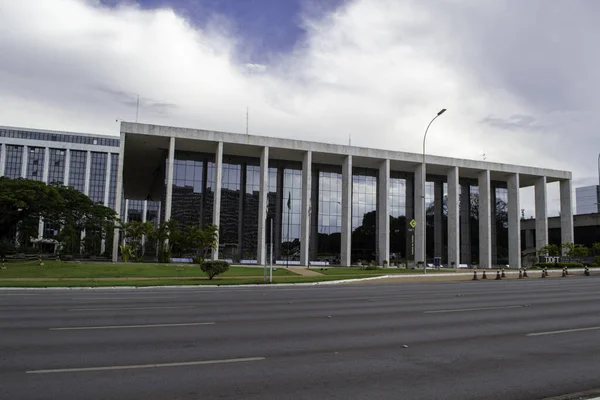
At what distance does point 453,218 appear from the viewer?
6556 centimetres

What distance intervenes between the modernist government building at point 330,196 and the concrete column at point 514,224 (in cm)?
15

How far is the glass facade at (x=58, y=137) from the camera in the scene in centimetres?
11681

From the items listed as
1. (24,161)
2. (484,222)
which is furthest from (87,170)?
(484,222)

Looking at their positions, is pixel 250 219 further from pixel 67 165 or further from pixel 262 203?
pixel 67 165

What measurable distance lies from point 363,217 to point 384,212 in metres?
4.48

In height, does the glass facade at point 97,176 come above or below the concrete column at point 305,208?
above

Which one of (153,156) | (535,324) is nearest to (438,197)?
(153,156)

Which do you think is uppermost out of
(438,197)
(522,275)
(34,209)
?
(438,197)

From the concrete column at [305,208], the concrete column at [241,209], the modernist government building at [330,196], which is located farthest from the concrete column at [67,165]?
the concrete column at [305,208]

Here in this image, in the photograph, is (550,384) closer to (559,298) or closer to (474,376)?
(474,376)

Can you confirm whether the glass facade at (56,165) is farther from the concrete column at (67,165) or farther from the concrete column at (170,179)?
the concrete column at (170,179)

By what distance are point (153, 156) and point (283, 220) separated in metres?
19.5

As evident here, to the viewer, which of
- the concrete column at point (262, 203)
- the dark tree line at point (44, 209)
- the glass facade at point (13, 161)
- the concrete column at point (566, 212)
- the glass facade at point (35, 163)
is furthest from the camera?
the glass facade at point (35, 163)

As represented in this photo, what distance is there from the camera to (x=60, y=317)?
A: 12195 millimetres
